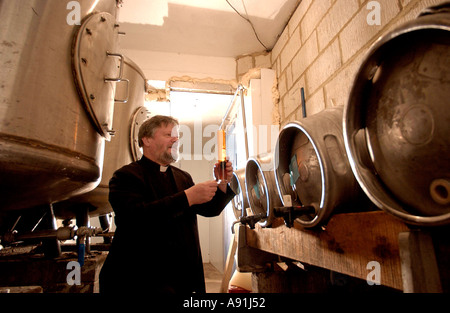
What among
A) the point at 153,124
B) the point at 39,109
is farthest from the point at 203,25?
the point at 39,109

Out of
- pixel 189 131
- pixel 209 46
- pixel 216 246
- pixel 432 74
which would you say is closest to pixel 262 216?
pixel 432 74

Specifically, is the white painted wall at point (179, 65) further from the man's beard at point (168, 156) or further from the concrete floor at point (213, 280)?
the concrete floor at point (213, 280)

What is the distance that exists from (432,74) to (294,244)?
0.73 m

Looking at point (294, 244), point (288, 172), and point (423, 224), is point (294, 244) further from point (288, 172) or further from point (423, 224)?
point (423, 224)

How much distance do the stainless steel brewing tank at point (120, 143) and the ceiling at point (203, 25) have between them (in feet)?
2.56

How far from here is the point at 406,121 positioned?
57 centimetres

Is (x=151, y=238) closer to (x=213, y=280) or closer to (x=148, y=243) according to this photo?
(x=148, y=243)

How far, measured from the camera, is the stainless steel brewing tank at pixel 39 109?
923mm

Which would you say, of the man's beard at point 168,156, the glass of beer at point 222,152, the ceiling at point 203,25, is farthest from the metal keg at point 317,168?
the ceiling at point 203,25

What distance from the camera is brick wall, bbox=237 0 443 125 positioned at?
1395mm

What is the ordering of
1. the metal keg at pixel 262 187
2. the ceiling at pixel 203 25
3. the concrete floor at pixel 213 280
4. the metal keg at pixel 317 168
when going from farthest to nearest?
the concrete floor at pixel 213 280 → the ceiling at pixel 203 25 → the metal keg at pixel 262 187 → the metal keg at pixel 317 168

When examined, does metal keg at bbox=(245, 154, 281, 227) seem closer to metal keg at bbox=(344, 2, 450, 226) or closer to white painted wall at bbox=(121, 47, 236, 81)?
metal keg at bbox=(344, 2, 450, 226)

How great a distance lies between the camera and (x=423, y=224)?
0.47 meters

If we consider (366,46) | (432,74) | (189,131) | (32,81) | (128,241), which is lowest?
(128,241)
